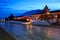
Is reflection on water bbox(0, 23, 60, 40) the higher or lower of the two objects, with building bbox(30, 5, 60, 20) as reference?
lower

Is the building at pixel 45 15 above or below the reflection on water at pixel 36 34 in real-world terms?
above

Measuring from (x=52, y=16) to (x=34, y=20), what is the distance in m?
3.54

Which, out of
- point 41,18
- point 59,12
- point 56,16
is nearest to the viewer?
point 59,12

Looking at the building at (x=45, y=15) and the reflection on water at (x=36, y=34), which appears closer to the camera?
the reflection on water at (x=36, y=34)

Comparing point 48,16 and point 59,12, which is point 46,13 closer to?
point 48,16

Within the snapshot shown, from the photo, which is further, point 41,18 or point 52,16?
point 41,18

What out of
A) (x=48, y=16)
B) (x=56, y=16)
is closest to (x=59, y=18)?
(x=56, y=16)

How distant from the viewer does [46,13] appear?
37.8 meters

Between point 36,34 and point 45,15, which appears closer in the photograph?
point 36,34

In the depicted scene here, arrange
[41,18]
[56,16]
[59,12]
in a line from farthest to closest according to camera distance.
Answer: [41,18]
[56,16]
[59,12]

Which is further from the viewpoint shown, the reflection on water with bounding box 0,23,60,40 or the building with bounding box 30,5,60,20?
the building with bounding box 30,5,60,20

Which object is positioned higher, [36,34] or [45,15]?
[45,15]

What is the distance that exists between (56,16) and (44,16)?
3.46m

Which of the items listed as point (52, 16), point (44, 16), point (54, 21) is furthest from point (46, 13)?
point (54, 21)
